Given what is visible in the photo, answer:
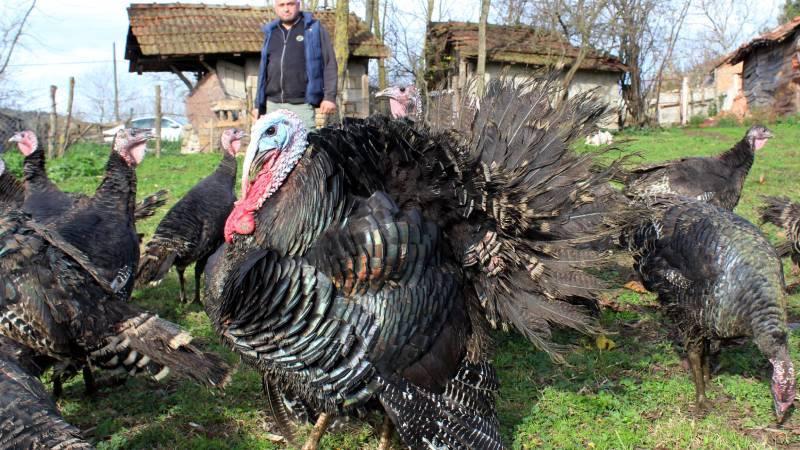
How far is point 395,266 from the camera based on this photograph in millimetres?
2936

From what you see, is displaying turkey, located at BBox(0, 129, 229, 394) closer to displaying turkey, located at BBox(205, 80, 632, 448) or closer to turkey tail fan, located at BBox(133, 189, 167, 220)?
displaying turkey, located at BBox(205, 80, 632, 448)

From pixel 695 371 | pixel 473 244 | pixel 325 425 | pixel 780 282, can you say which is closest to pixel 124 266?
pixel 325 425

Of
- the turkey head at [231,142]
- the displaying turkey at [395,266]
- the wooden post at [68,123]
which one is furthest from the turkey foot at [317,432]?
the wooden post at [68,123]

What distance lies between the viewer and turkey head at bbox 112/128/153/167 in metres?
5.41

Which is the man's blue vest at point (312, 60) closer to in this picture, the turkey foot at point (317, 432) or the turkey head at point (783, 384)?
the turkey foot at point (317, 432)

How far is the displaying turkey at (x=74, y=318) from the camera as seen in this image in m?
3.30

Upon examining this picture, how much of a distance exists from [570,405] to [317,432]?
5.51 ft

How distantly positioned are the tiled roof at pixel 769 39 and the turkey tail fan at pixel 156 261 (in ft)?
84.9

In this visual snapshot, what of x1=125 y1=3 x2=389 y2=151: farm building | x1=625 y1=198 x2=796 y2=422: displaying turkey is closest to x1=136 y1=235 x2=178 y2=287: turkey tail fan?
x1=625 y1=198 x2=796 y2=422: displaying turkey

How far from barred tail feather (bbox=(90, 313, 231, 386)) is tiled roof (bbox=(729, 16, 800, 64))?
27.1 meters

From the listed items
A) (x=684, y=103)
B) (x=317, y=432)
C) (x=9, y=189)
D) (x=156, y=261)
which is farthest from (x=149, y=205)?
(x=684, y=103)

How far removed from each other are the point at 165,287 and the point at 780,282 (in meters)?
5.42

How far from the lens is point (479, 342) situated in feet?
10.9

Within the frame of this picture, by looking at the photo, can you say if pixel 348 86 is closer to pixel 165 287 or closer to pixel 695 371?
pixel 165 287
